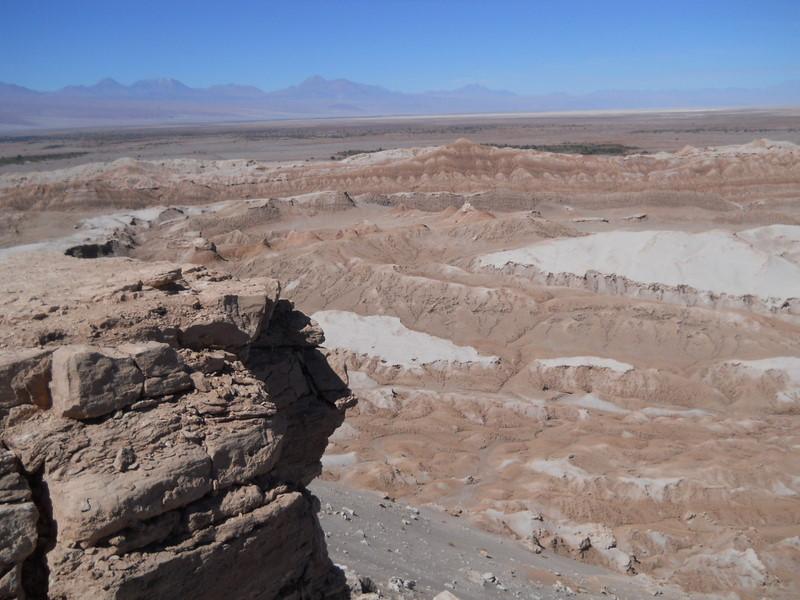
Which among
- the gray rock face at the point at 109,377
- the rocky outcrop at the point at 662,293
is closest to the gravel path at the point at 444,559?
the gray rock face at the point at 109,377

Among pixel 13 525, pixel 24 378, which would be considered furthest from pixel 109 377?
pixel 13 525

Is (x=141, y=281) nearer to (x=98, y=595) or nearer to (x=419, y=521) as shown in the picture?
(x=98, y=595)

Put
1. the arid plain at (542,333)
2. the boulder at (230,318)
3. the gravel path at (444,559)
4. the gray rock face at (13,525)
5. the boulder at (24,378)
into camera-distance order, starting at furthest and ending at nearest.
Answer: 1. the arid plain at (542,333)
2. the gravel path at (444,559)
3. the boulder at (230,318)
4. the boulder at (24,378)
5. the gray rock face at (13,525)

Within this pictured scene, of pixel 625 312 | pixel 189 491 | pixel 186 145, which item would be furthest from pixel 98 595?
pixel 186 145

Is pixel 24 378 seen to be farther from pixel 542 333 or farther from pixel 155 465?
pixel 542 333

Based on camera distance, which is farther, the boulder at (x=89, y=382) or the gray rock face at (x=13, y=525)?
the boulder at (x=89, y=382)

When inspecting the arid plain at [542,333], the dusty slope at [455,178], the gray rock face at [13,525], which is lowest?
the arid plain at [542,333]

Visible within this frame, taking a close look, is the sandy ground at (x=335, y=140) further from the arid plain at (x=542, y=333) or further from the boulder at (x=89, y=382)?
the boulder at (x=89, y=382)

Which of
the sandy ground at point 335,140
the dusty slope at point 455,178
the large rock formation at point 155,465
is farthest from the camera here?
the sandy ground at point 335,140
